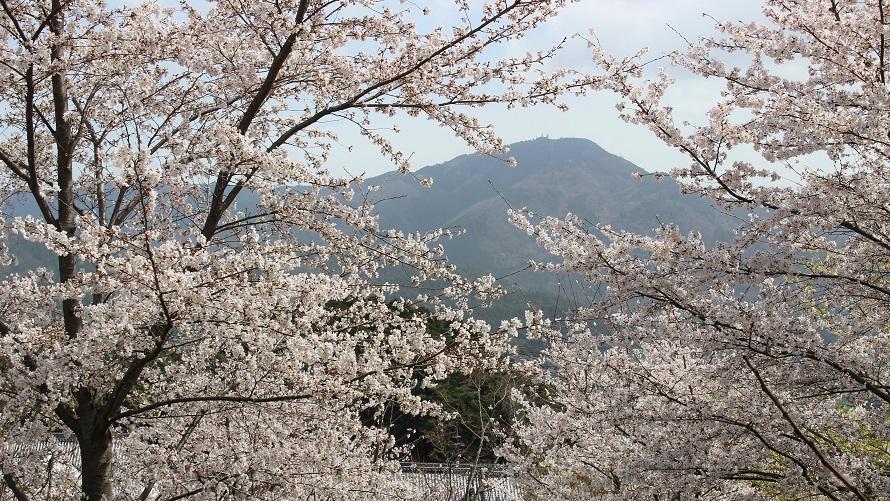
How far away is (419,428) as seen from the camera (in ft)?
82.9

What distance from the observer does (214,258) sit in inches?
160

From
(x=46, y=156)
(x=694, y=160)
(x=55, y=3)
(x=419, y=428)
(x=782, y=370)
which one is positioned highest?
(x=55, y=3)

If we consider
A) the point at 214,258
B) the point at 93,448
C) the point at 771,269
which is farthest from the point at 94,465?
the point at 771,269

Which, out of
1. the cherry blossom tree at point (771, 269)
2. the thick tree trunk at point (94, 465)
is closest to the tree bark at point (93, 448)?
the thick tree trunk at point (94, 465)

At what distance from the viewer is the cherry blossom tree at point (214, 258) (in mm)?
4078

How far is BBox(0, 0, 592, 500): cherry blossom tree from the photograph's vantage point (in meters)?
4.08

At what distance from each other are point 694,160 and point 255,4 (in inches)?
133

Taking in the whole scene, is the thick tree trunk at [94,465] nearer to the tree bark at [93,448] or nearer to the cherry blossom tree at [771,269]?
the tree bark at [93,448]

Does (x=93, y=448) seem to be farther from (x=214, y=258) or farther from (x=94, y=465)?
(x=214, y=258)

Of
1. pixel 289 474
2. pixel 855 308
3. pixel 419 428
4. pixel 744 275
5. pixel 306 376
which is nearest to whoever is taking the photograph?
pixel 306 376

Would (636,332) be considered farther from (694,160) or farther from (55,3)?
(55,3)

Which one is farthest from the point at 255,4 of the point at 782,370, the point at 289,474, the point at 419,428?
the point at 419,428

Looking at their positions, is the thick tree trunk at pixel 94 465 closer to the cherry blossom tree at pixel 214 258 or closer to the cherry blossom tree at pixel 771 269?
the cherry blossom tree at pixel 214 258

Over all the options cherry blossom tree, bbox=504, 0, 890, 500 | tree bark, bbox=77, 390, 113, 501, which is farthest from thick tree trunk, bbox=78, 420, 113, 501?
cherry blossom tree, bbox=504, 0, 890, 500
